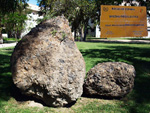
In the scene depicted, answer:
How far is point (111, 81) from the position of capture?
4488 mm

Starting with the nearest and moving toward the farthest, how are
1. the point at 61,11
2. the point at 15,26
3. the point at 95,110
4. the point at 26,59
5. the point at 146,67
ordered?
1. the point at 26,59
2. the point at 95,110
3. the point at 146,67
4. the point at 61,11
5. the point at 15,26

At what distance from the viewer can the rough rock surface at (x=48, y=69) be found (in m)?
3.73

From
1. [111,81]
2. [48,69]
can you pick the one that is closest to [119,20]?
[111,81]

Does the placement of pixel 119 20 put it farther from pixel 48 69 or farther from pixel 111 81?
pixel 48 69

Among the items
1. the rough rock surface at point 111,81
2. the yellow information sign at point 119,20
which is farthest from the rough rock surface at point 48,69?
the yellow information sign at point 119,20

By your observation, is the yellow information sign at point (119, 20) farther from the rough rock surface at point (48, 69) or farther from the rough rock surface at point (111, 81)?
the rough rock surface at point (48, 69)

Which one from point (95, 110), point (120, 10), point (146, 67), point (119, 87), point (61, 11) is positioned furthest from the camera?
point (61, 11)

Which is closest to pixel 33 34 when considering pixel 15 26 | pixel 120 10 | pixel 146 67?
pixel 120 10

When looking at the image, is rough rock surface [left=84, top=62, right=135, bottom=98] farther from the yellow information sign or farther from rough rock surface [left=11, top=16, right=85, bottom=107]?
the yellow information sign

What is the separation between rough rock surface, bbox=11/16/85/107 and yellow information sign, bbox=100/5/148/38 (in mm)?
1960

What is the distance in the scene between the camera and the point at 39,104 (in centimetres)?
412

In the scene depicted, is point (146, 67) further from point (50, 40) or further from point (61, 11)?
point (61, 11)

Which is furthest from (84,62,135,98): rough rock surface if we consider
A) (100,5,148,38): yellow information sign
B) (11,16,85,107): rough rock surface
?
(100,5,148,38): yellow information sign

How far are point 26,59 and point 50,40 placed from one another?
26.3 inches
